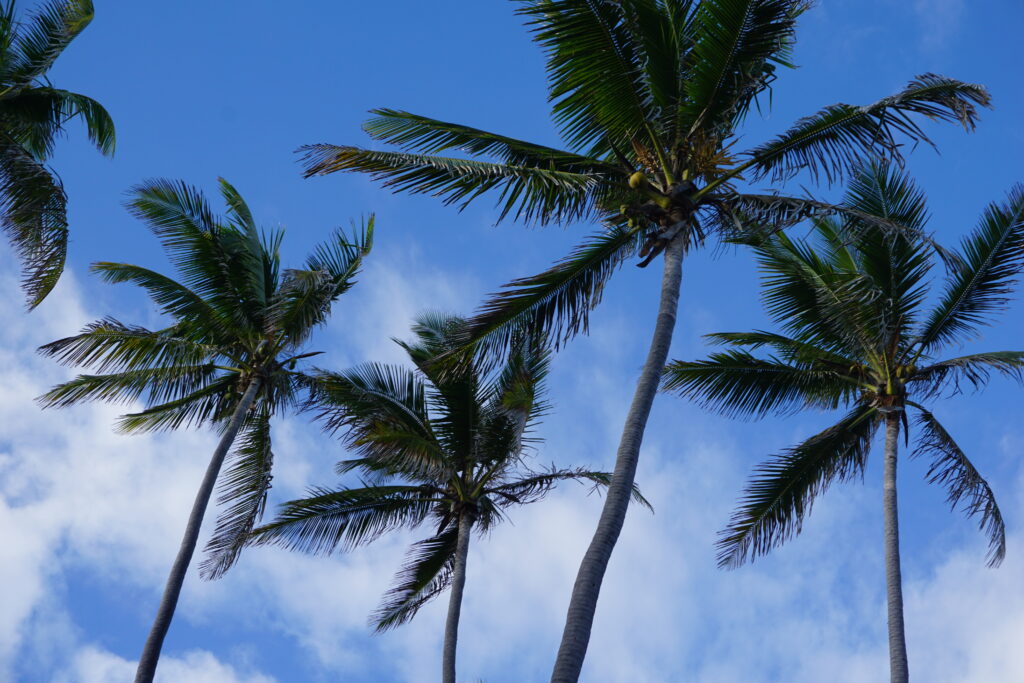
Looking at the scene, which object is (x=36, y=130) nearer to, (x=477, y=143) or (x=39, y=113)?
(x=39, y=113)

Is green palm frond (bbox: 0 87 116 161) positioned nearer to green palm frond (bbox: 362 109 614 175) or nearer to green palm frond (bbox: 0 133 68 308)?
green palm frond (bbox: 0 133 68 308)

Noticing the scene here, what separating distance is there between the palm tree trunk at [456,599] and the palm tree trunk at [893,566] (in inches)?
251

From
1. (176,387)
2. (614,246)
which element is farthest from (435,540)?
(614,246)

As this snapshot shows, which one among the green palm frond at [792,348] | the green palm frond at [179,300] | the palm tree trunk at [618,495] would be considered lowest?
the palm tree trunk at [618,495]

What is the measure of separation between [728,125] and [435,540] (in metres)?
9.69

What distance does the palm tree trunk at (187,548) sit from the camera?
45.6 feet

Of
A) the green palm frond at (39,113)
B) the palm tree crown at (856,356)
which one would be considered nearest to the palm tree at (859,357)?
the palm tree crown at (856,356)

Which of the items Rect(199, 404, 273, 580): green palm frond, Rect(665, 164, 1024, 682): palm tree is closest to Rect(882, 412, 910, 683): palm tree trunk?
Rect(665, 164, 1024, 682): palm tree

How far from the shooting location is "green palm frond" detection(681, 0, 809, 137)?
10781 millimetres

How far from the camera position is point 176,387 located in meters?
16.9

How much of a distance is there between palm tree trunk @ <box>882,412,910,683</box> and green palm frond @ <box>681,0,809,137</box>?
624cm

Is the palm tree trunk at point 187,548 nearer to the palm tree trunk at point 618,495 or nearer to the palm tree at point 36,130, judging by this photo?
the palm tree at point 36,130

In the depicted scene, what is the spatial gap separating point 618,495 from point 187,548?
26.6ft

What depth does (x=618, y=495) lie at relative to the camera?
9.12 metres
